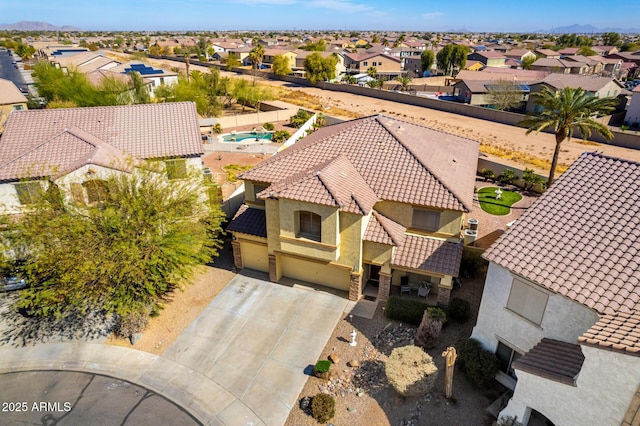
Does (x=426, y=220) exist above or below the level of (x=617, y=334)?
below

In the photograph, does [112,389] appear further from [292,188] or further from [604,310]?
[604,310]

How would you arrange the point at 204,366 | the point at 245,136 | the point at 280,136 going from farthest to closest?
the point at 245,136
the point at 280,136
the point at 204,366

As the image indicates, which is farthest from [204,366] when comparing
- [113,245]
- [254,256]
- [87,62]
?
[87,62]

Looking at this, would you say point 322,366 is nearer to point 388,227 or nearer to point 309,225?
point 309,225

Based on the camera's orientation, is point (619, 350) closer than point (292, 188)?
Yes

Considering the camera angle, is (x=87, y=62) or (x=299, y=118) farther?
(x=87, y=62)

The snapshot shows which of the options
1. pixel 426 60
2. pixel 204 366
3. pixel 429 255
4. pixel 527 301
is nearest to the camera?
pixel 527 301

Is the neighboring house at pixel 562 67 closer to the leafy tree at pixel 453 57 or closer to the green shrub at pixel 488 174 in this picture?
the leafy tree at pixel 453 57

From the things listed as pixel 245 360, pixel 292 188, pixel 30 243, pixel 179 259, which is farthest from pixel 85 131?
pixel 245 360
